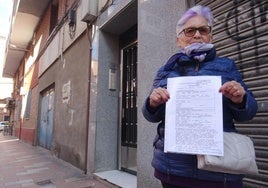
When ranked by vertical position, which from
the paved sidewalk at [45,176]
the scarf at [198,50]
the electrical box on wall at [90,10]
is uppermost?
the electrical box on wall at [90,10]

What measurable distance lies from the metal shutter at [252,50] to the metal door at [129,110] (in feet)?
8.43

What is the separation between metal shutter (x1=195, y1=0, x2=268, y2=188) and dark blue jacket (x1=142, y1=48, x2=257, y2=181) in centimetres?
90

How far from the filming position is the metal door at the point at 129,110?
16.2 ft

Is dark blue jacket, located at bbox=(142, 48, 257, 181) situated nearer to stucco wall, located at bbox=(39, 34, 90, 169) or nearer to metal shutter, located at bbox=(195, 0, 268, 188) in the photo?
metal shutter, located at bbox=(195, 0, 268, 188)

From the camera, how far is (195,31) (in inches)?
64.8

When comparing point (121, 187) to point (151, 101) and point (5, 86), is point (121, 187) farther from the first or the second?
point (5, 86)

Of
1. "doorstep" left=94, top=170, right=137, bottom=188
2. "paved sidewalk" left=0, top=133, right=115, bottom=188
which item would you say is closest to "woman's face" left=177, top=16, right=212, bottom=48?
"doorstep" left=94, top=170, right=137, bottom=188

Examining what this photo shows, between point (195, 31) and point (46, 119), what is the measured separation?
9.80 metres

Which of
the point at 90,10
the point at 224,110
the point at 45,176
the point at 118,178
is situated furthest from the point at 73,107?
the point at 224,110

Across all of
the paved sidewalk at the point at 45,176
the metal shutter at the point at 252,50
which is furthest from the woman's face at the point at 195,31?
the paved sidewalk at the point at 45,176

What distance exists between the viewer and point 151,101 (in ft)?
4.97

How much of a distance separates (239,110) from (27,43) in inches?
722

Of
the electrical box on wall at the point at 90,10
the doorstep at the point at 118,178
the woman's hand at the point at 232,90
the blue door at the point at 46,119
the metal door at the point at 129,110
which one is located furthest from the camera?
the blue door at the point at 46,119

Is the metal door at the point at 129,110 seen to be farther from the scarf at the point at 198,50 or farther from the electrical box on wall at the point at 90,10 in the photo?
the scarf at the point at 198,50
